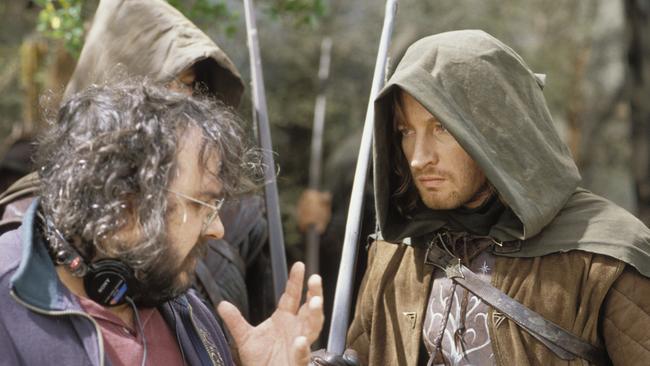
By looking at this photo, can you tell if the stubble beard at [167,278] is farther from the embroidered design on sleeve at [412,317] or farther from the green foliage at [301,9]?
the green foliage at [301,9]

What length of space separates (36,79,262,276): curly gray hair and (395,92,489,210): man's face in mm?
928

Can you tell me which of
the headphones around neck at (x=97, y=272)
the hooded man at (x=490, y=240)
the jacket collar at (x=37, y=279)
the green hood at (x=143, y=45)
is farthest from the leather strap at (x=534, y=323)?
the green hood at (x=143, y=45)

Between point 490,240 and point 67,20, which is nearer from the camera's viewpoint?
point 490,240

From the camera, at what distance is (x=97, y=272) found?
2270mm

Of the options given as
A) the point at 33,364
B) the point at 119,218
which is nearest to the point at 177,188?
the point at 119,218

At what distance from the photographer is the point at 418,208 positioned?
333 cm

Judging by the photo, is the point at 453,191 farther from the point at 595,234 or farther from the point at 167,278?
the point at 167,278

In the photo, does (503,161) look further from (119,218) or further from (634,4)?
(634,4)

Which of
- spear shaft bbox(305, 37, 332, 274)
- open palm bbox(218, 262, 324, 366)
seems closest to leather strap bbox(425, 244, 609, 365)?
open palm bbox(218, 262, 324, 366)

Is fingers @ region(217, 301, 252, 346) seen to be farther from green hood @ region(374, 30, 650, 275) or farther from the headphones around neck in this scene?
green hood @ region(374, 30, 650, 275)

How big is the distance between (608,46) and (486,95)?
27.0 feet

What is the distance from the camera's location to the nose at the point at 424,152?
308 cm

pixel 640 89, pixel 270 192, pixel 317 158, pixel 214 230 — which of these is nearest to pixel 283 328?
pixel 214 230

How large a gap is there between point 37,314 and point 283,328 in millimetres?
687
